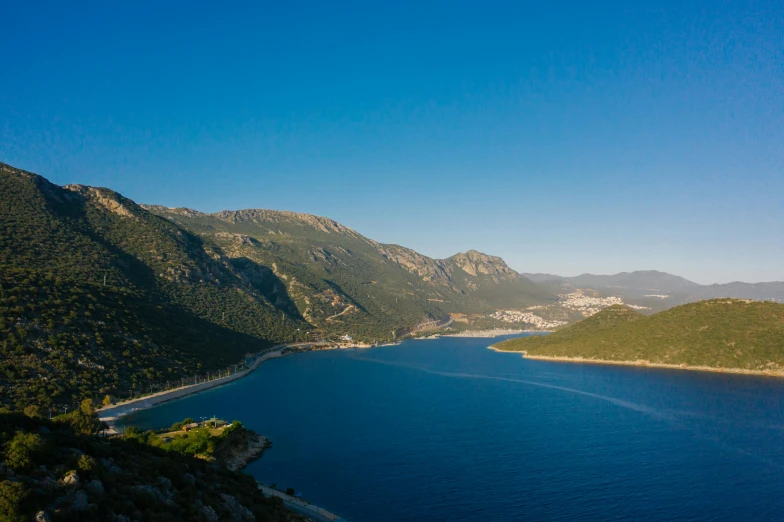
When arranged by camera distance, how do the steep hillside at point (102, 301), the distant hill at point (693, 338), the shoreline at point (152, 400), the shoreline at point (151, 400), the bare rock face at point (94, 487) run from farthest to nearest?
the distant hill at point (693, 338)
the steep hillside at point (102, 301)
the shoreline at point (151, 400)
the shoreline at point (152, 400)
the bare rock face at point (94, 487)

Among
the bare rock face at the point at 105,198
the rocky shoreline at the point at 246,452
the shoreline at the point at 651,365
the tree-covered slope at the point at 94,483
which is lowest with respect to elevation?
the rocky shoreline at the point at 246,452

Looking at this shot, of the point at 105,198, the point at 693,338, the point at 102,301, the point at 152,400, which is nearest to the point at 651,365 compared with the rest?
the point at 693,338

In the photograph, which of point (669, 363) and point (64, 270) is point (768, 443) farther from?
point (64, 270)

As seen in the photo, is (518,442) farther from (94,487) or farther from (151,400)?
(151,400)

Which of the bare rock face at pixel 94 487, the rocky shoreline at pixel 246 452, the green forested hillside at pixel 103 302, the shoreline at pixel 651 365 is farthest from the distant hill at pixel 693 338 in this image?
the bare rock face at pixel 94 487

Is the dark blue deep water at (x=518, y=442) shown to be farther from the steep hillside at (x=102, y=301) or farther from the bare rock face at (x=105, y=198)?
the bare rock face at (x=105, y=198)

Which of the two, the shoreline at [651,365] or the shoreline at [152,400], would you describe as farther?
the shoreline at [651,365]

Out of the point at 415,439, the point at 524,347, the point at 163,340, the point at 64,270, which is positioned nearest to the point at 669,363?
the point at 524,347
